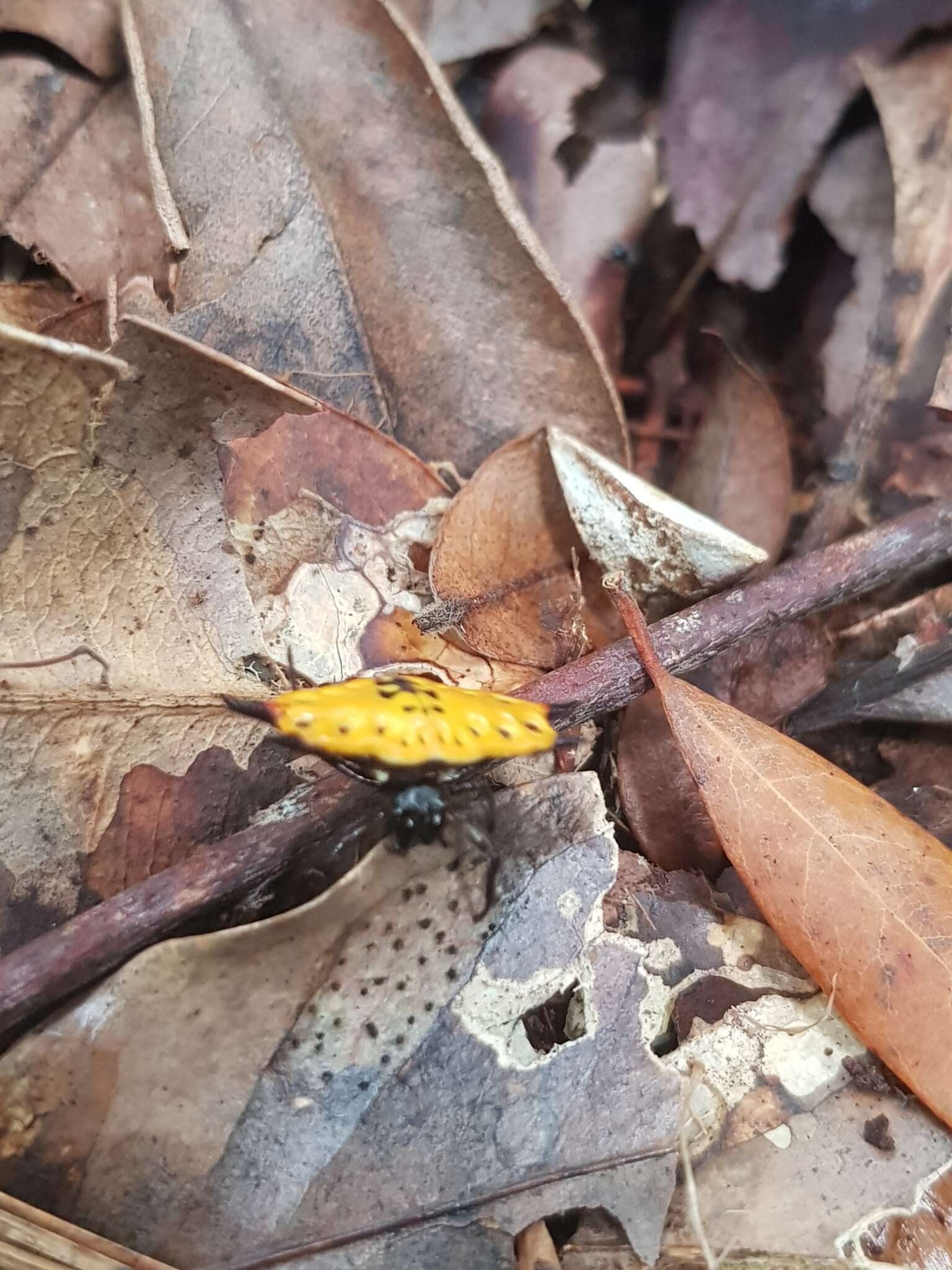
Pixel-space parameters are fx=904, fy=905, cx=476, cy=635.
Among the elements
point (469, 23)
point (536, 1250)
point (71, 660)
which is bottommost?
point (536, 1250)

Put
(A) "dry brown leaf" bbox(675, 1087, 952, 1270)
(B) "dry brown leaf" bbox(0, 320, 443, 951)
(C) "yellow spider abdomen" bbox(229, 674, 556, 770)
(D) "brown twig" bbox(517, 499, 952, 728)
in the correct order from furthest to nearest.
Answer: (D) "brown twig" bbox(517, 499, 952, 728) → (B) "dry brown leaf" bbox(0, 320, 443, 951) → (A) "dry brown leaf" bbox(675, 1087, 952, 1270) → (C) "yellow spider abdomen" bbox(229, 674, 556, 770)

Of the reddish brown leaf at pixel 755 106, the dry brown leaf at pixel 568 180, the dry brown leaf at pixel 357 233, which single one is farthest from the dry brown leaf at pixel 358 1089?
the reddish brown leaf at pixel 755 106

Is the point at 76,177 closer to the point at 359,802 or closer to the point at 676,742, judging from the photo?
the point at 359,802

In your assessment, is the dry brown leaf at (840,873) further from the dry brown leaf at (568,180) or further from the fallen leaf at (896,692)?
the dry brown leaf at (568,180)

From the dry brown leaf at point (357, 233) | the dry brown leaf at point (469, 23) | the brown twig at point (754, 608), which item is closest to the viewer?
the brown twig at point (754, 608)

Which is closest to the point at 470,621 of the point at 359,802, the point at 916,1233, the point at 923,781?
the point at 359,802

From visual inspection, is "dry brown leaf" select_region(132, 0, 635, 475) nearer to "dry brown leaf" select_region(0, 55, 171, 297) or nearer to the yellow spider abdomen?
"dry brown leaf" select_region(0, 55, 171, 297)

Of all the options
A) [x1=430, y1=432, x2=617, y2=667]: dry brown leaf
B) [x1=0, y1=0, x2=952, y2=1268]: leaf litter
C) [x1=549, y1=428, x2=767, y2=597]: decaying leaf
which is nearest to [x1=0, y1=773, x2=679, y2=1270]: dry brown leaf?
[x1=0, y1=0, x2=952, y2=1268]: leaf litter
